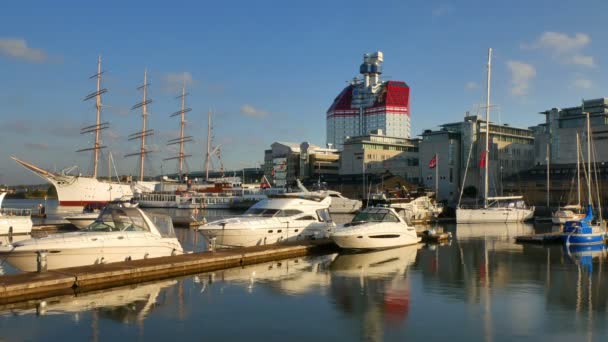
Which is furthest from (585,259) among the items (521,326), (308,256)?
(521,326)

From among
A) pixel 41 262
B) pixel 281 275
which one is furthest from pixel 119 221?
pixel 281 275

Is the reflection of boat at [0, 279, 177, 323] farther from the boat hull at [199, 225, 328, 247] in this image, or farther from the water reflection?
the boat hull at [199, 225, 328, 247]

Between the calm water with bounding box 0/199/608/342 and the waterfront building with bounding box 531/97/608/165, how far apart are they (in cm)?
10154

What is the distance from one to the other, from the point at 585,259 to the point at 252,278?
65.2 ft

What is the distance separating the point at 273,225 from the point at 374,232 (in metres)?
5.88

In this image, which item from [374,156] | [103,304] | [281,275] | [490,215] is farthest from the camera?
[374,156]

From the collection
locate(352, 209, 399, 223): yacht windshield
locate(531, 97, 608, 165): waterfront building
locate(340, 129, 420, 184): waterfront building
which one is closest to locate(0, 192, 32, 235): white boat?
locate(352, 209, 399, 223): yacht windshield

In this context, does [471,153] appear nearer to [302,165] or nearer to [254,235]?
[302,165]

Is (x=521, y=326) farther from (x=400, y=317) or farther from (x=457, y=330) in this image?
(x=400, y=317)

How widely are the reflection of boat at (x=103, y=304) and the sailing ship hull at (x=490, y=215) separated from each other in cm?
5381

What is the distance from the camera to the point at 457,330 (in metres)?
15.4

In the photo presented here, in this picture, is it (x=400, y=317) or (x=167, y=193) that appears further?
(x=167, y=193)

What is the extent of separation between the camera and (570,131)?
122 metres

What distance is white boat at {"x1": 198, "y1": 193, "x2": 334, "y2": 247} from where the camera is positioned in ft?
101
